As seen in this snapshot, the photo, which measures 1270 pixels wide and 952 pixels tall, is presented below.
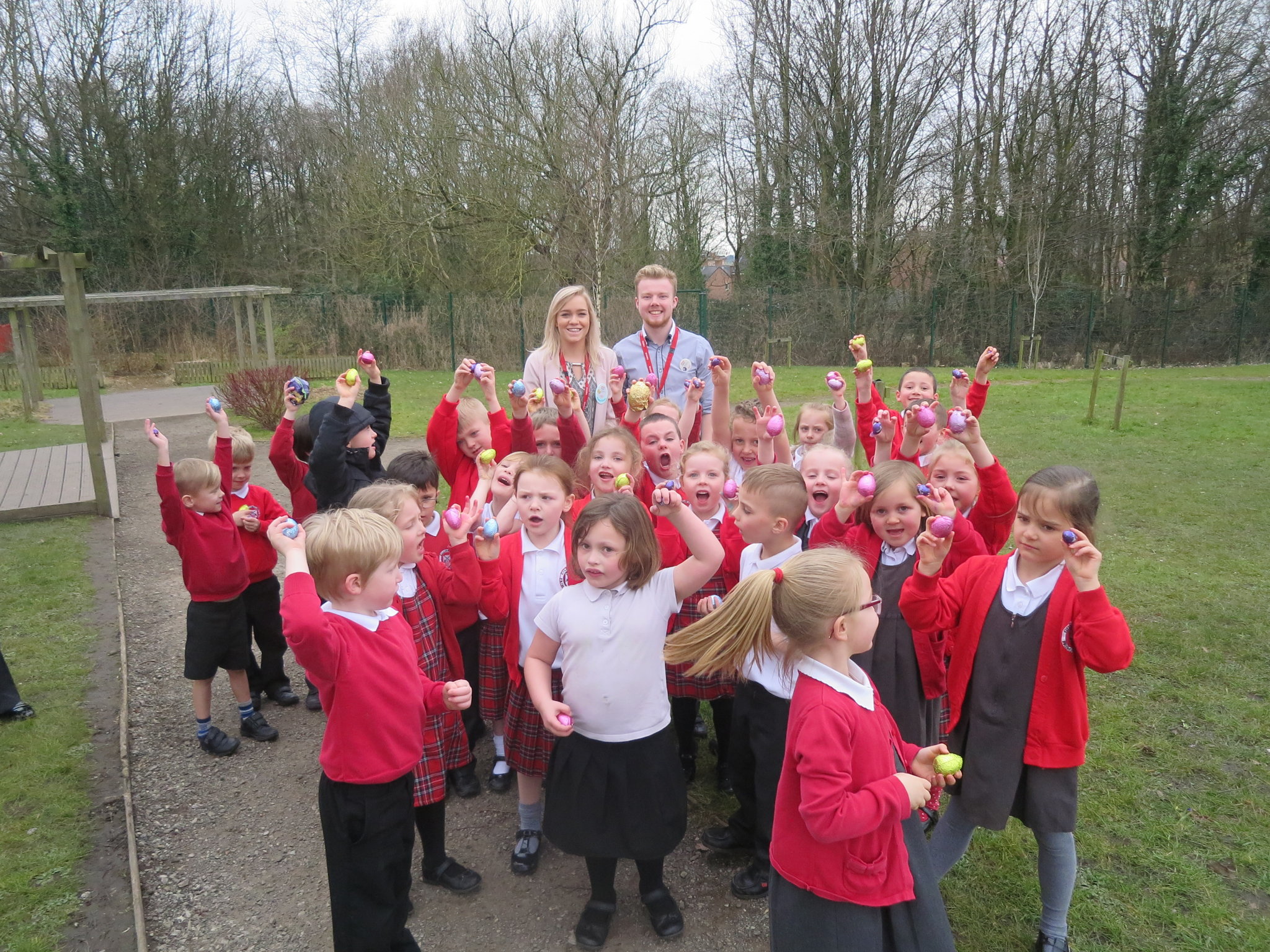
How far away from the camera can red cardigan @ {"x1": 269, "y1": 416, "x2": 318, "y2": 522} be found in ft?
14.7

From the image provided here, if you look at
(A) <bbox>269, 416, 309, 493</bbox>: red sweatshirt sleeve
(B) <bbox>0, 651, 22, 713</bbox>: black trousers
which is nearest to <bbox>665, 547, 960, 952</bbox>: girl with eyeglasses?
(A) <bbox>269, 416, 309, 493</bbox>: red sweatshirt sleeve

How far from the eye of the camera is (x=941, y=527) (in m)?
2.51

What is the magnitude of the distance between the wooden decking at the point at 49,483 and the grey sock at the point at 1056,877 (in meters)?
9.24

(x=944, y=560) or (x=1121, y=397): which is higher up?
(x=944, y=560)

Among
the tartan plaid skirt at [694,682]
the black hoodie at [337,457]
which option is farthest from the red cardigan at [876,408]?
the black hoodie at [337,457]

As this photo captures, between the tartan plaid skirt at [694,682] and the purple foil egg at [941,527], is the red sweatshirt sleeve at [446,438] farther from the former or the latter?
the purple foil egg at [941,527]

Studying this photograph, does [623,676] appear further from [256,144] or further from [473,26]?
[256,144]

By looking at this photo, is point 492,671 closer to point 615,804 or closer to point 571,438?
point 615,804

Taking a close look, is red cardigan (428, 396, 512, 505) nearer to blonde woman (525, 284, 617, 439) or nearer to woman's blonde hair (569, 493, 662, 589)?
blonde woman (525, 284, 617, 439)

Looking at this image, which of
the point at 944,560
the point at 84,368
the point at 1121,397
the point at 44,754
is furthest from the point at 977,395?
the point at 1121,397

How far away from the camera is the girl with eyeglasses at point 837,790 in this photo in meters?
2.04

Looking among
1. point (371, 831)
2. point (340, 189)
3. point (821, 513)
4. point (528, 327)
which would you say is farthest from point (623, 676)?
point (340, 189)

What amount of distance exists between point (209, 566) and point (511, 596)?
1.68m

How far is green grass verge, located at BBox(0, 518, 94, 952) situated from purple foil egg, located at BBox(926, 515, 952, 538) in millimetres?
3348
